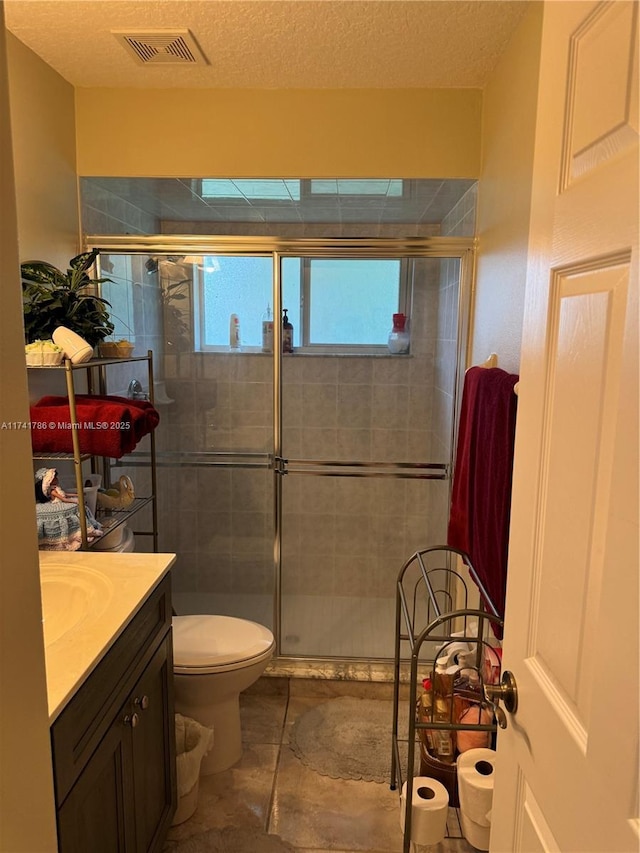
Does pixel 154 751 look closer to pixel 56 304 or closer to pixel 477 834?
pixel 477 834

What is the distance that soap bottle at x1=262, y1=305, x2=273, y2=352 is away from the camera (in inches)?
114

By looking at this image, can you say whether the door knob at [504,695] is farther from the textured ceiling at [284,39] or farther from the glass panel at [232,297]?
the glass panel at [232,297]

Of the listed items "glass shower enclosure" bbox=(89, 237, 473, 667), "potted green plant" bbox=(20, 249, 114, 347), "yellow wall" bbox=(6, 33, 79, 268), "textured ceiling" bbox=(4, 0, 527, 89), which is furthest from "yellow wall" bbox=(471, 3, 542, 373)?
"yellow wall" bbox=(6, 33, 79, 268)

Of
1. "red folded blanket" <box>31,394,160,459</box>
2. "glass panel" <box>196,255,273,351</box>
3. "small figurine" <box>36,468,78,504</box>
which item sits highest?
"glass panel" <box>196,255,273,351</box>

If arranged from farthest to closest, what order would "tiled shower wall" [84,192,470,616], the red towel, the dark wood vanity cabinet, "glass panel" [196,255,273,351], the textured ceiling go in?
"tiled shower wall" [84,192,470,616] → "glass panel" [196,255,273,351] → the textured ceiling → the red towel → the dark wood vanity cabinet

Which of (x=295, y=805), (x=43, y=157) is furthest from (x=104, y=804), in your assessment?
(x=43, y=157)

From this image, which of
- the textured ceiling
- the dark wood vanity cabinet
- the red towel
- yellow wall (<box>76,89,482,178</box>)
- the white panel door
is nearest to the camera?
the white panel door

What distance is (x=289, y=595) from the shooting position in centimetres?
302

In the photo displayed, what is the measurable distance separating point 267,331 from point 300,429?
51 centimetres

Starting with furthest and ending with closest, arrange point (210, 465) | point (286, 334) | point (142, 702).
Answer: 1. point (210, 465)
2. point (286, 334)
3. point (142, 702)

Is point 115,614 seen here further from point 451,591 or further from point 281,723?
point 451,591

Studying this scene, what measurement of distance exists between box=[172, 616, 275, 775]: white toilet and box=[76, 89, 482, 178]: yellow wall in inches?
70.4

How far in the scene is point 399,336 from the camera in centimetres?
297

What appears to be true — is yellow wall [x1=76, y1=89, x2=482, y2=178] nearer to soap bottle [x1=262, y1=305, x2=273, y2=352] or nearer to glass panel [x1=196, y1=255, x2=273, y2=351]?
glass panel [x1=196, y1=255, x2=273, y2=351]
